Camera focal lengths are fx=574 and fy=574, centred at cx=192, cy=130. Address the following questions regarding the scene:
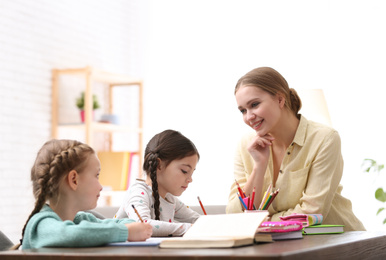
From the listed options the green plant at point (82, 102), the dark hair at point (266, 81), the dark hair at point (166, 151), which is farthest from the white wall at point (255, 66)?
the dark hair at point (166, 151)

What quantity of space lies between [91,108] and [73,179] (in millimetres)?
3477

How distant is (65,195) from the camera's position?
4.87 ft

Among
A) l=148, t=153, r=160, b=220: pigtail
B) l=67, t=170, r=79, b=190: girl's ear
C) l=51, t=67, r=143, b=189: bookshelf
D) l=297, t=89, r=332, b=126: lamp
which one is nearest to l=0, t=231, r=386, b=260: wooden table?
l=67, t=170, r=79, b=190: girl's ear

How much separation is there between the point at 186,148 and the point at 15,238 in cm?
285

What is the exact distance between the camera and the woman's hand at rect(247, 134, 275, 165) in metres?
2.22

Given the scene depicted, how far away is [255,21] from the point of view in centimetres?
513

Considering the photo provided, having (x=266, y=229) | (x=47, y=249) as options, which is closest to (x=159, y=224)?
(x=266, y=229)

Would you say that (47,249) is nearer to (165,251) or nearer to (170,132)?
(165,251)

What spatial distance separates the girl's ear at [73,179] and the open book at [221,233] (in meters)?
0.35

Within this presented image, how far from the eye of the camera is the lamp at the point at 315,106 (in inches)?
126

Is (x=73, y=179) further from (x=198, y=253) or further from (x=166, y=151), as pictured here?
(x=166, y=151)

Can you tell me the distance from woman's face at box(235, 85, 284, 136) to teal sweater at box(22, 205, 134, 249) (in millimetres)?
953

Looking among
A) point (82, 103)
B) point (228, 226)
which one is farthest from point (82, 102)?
point (228, 226)

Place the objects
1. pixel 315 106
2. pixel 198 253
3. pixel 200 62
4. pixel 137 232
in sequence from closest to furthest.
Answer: pixel 198 253
pixel 137 232
pixel 315 106
pixel 200 62
